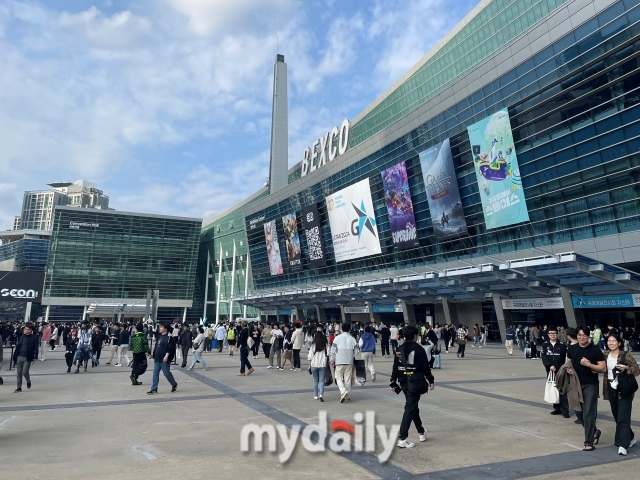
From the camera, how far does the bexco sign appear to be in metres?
57.6

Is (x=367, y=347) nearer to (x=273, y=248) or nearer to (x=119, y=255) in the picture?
(x=273, y=248)

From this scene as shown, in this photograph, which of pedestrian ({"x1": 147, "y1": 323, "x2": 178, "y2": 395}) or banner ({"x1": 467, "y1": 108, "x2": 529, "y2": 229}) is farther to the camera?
banner ({"x1": 467, "y1": 108, "x2": 529, "y2": 229})

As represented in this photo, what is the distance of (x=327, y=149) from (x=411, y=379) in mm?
57164

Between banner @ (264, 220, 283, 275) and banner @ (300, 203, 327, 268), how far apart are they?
8089 mm

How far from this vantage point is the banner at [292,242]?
6362 cm

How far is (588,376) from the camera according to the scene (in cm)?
725

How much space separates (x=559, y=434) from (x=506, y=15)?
2304 inches

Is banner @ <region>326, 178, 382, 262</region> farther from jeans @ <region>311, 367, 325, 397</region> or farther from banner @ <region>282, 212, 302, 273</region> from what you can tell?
jeans @ <region>311, 367, 325, 397</region>

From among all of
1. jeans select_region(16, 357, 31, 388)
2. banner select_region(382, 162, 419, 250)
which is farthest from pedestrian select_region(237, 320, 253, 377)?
banner select_region(382, 162, 419, 250)

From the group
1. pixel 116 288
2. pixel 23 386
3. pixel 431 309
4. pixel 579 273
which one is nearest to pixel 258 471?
pixel 23 386

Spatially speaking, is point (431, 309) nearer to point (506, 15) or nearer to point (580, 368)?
point (506, 15)

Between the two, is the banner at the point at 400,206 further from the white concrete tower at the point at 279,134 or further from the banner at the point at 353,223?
the white concrete tower at the point at 279,134

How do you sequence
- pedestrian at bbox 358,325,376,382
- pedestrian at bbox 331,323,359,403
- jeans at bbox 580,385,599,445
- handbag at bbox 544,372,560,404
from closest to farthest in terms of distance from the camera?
jeans at bbox 580,385,599,445, handbag at bbox 544,372,560,404, pedestrian at bbox 331,323,359,403, pedestrian at bbox 358,325,376,382

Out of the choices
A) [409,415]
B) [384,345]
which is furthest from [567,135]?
[409,415]
